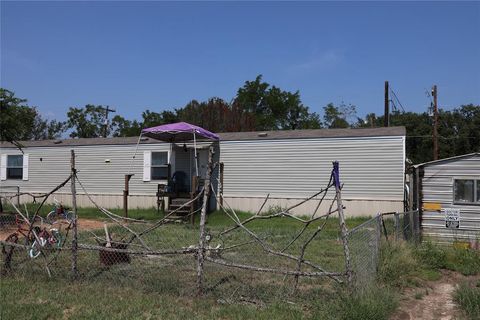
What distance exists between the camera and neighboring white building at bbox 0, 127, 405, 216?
49.1 ft

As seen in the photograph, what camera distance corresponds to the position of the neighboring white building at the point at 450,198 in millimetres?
10828

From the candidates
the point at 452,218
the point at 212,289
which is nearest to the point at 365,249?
the point at 212,289

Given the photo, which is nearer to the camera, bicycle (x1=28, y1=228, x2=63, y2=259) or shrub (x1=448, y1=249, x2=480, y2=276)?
bicycle (x1=28, y1=228, x2=63, y2=259)

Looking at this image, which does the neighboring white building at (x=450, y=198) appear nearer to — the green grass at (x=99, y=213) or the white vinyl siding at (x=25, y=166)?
the green grass at (x=99, y=213)

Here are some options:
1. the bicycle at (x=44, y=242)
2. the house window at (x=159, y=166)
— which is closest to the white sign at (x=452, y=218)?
the bicycle at (x=44, y=242)

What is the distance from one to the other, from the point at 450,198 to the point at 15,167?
18.0 meters

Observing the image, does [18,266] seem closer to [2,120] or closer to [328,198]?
[2,120]

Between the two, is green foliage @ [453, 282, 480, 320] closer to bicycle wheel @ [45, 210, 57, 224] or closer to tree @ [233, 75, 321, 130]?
bicycle wheel @ [45, 210, 57, 224]

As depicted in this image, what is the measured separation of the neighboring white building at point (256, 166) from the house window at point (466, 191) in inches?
142

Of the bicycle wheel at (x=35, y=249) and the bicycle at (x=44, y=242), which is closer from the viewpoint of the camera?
the bicycle wheel at (x=35, y=249)

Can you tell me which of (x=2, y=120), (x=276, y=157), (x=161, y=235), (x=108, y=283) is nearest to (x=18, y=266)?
(x=108, y=283)

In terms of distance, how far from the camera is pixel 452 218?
10914 millimetres

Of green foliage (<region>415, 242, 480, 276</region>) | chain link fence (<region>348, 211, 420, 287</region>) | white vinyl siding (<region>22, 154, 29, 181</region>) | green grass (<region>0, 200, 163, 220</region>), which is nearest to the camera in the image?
chain link fence (<region>348, 211, 420, 287</region>)

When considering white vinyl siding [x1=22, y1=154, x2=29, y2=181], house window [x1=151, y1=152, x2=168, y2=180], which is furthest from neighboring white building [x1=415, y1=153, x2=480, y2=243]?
white vinyl siding [x1=22, y1=154, x2=29, y2=181]
